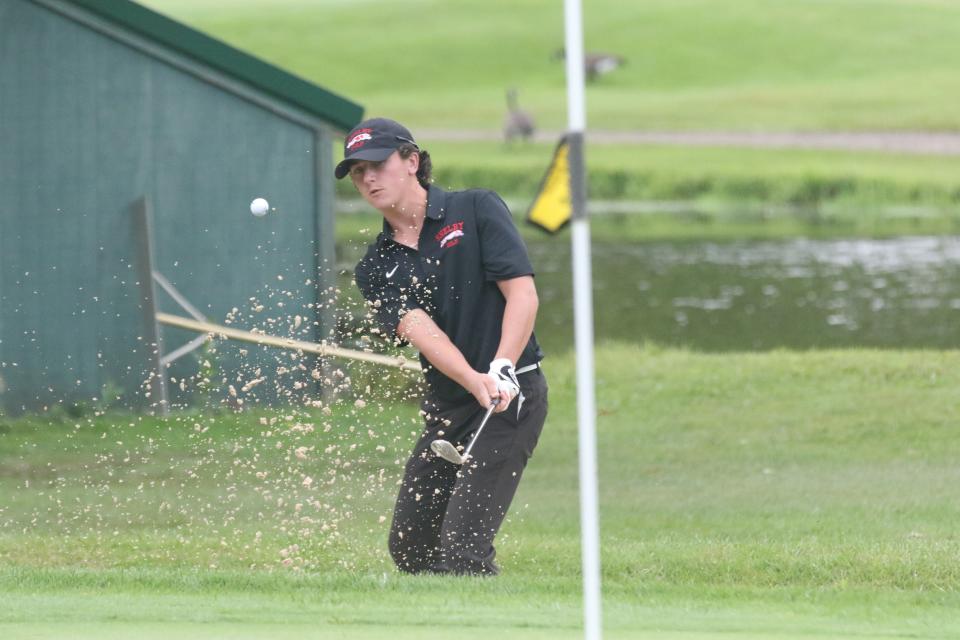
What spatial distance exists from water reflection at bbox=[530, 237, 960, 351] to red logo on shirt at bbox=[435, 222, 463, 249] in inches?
517

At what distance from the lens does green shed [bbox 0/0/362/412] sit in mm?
13227

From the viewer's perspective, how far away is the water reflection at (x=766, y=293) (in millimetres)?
21359

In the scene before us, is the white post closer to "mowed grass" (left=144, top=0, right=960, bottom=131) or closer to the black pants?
the black pants

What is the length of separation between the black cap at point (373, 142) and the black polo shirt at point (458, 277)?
27 cm

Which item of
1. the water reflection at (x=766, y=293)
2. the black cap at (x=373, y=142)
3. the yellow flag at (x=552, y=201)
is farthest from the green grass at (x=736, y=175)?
the yellow flag at (x=552, y=201)

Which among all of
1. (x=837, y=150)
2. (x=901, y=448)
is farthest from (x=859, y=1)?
(x=901, y=448)

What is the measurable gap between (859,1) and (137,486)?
68.2 meters

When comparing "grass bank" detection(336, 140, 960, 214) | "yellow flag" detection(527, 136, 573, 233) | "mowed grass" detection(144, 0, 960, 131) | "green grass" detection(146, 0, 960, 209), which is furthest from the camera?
"mowed grass" detection(144, 0, 960, 131)

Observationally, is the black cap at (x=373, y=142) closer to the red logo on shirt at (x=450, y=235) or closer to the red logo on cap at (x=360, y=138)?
the red logo on cap at (x=360, y=138)

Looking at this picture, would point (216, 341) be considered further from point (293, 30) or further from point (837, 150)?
point (293, 30)

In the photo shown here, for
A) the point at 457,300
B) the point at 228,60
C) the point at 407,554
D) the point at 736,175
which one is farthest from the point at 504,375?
the point at 736,175

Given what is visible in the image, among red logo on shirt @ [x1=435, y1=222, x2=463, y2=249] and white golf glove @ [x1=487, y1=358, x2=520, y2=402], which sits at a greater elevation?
red logo on shirt @ [x1=435, y1=222, x2=463, y2=249]

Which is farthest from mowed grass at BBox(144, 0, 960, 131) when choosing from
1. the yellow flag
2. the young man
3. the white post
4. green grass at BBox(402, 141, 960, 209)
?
the white post

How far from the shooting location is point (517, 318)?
6613 millimetres
